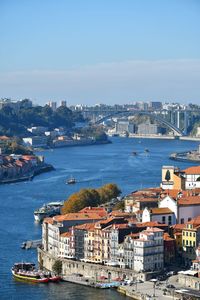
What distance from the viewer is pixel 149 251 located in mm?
10828

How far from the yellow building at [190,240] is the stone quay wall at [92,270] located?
71cm

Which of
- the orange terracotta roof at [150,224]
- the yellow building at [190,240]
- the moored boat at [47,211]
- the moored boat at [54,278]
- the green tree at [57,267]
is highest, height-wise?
the orange terracotta roof at [150,224]

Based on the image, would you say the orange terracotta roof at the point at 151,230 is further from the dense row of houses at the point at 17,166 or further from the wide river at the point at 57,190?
the dense row of houses at the point at 17,166

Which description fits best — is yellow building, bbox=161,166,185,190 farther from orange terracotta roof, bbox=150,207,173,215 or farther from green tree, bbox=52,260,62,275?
green tree, bbox=52,260,62,275

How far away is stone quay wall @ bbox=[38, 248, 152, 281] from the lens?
35.2 feet

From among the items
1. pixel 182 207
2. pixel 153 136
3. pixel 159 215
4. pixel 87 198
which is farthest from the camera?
pixel 153 136

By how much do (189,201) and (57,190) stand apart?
766 cm

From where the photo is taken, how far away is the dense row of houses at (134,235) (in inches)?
429

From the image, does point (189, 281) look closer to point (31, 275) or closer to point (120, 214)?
point (31, 275)

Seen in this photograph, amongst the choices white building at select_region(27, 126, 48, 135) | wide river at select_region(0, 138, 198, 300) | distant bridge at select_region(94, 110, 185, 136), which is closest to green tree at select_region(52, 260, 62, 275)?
wide river at select_region(0, 138, 198, 300)

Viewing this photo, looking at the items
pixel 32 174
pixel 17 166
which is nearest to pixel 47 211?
pixel 32 174

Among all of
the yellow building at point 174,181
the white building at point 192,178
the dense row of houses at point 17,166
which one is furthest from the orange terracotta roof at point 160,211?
the dense row of houses at point 17,166

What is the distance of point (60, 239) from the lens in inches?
467

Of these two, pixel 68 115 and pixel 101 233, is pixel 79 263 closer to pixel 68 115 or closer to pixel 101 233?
pixel 101 233
